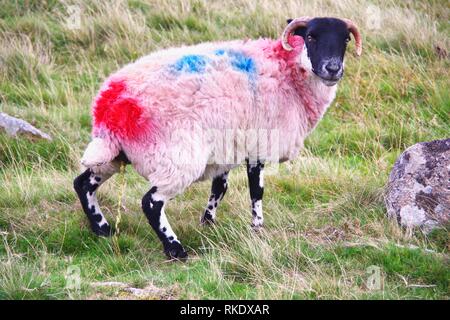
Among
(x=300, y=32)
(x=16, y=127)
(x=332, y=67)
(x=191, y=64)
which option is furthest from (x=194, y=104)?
(x=16, y=127)

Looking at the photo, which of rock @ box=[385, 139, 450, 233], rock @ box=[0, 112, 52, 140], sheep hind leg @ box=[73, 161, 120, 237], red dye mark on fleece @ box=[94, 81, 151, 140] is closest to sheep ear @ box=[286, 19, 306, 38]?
rock @ box=[385, 139, 450, 233]

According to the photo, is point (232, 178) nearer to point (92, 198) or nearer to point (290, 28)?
point (92, 198)

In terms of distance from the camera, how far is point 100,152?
6000 millimetres

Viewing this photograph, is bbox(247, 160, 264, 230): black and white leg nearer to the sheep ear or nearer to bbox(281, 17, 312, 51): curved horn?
bbox(281, 17, 312, 51): curved horn

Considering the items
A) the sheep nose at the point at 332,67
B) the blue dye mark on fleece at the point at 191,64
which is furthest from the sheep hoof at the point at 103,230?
the sheep nose at the point at 332,67

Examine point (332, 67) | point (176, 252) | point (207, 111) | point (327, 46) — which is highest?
point (327, 46)

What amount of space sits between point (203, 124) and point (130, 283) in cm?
144

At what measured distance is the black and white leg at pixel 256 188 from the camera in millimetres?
6805

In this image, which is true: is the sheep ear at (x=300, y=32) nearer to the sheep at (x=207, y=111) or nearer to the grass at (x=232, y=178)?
the sheep at (x=207, y=111)

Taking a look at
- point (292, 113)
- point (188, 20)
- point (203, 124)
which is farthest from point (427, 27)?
point (203, 124)

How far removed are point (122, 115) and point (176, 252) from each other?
1266 mm

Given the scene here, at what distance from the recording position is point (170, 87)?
6.10 metres

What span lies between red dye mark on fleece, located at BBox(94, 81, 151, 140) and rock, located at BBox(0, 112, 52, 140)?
2668 mm
